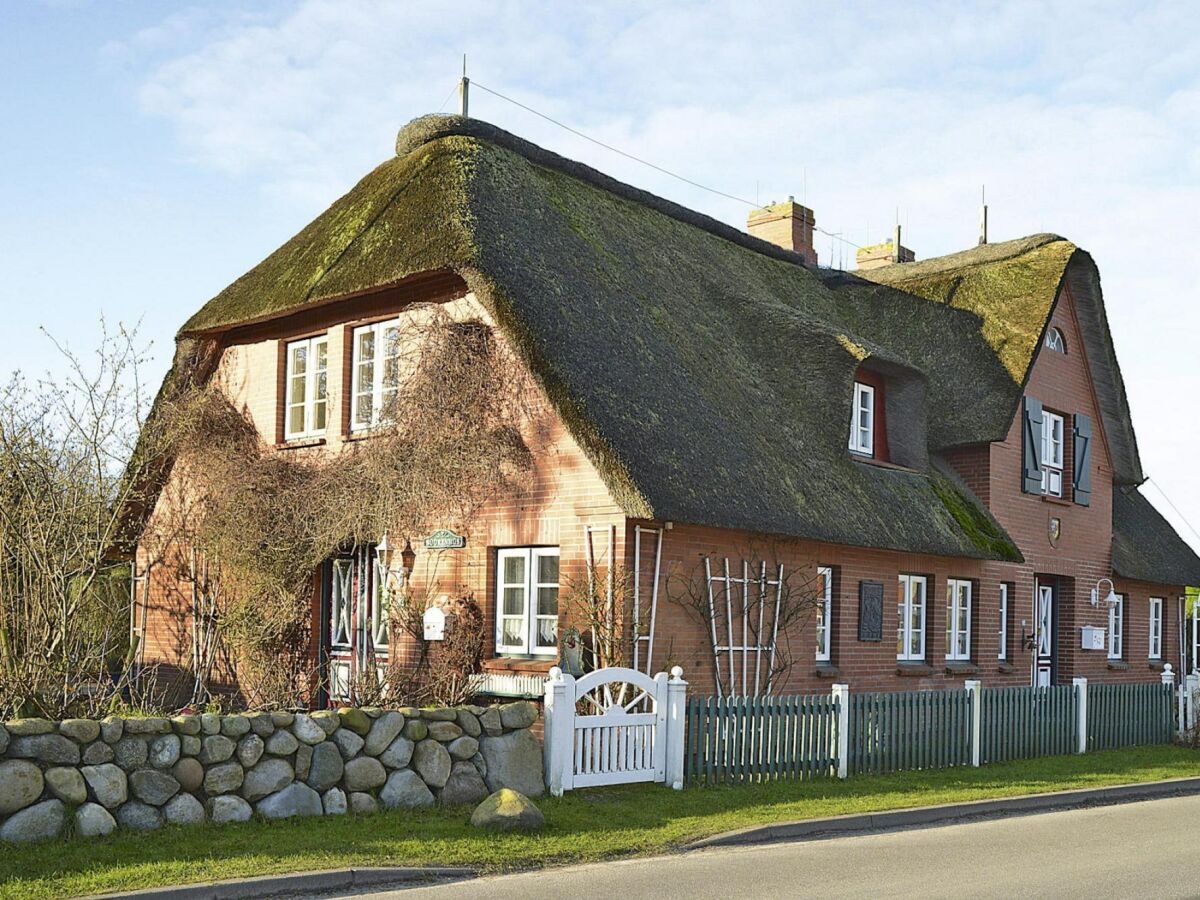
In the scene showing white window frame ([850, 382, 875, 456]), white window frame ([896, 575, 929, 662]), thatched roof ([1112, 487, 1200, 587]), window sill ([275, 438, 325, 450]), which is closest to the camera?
A: window sill ([275, 438, 325, 450])

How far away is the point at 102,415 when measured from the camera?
14.3m

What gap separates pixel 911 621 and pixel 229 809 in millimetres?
12180

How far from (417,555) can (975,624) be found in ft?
31.0

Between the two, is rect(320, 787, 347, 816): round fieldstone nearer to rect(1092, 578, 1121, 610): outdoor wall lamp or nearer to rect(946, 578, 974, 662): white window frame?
rect(946, 578, 974, 662): white window frame

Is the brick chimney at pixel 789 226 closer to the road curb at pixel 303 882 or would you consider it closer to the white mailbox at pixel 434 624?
the white mailbox at pixel 434 624

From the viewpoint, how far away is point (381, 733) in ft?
36.5

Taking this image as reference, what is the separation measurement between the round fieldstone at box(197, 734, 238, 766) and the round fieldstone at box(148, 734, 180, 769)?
203mm

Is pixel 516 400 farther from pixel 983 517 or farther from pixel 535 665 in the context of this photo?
pixel 983 517

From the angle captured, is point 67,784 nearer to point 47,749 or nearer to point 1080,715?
point 47,749

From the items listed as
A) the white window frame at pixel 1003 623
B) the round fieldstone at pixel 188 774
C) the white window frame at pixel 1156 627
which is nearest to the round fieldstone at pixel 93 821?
the round fieldstone at pixel 188 774

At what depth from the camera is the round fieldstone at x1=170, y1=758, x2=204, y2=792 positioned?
10039 millimetres

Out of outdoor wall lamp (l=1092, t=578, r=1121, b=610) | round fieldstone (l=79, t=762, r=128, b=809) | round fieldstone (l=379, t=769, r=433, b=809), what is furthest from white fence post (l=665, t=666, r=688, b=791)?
outdoor wall lamp (l=1092, t=578, r=1121, b=610)

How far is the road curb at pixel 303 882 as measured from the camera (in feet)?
26.8

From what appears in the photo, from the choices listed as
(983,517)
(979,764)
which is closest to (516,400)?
(979,764)
